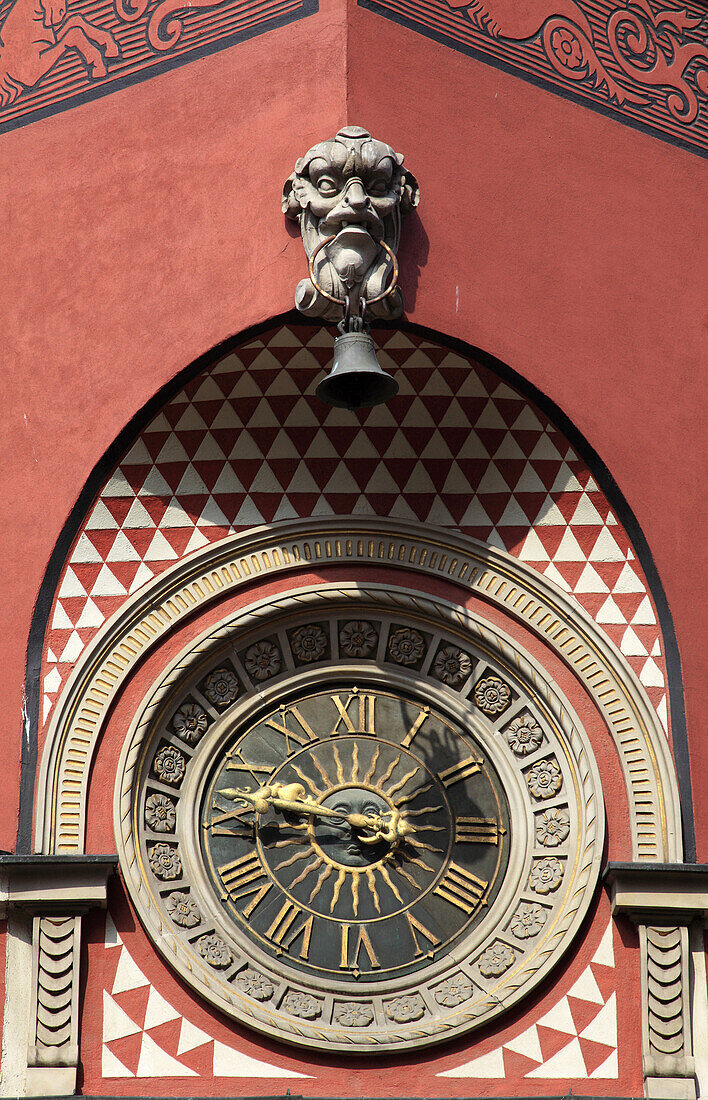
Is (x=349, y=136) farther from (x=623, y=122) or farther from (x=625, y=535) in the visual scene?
(x=625, y=535)

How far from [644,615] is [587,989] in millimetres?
1542

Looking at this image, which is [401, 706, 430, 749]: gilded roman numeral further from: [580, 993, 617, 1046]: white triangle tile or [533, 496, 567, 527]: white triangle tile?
[580, 993, 617, 1046]: white triangle tile

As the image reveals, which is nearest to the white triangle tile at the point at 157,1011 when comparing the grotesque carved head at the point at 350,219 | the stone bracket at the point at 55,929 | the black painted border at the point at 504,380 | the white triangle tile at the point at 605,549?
the stone bracket at the point at 55,929

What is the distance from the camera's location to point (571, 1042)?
306 inches

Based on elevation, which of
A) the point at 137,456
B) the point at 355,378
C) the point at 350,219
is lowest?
the point at 137,456

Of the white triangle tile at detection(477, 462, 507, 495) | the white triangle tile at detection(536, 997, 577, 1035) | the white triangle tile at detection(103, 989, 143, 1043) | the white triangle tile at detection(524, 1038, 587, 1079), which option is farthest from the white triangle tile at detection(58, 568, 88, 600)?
the white triangle tile at detection(524, 1038, 587, 1079)

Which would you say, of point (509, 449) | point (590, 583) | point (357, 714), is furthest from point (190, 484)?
point (590, 583)

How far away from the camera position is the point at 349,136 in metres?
8.06

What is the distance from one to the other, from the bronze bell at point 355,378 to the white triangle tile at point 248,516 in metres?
0.86

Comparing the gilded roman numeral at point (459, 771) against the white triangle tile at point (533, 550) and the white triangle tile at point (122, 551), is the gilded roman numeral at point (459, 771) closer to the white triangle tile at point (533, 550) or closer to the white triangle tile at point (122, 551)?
the white triangle tile at point (533, 550)

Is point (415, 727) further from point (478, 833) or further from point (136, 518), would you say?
point (136, 518)

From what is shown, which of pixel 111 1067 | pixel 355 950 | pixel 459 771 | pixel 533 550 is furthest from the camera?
pixel 533 550

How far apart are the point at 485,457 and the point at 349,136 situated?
149 centimetres

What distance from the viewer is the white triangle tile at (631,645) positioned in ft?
27.1
